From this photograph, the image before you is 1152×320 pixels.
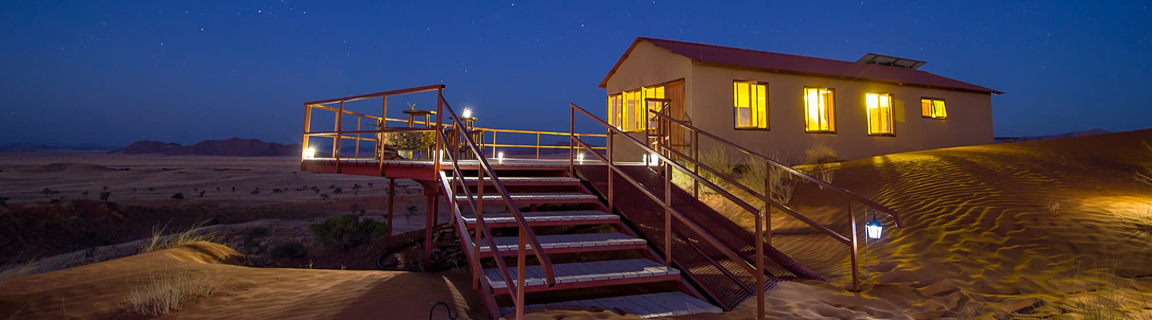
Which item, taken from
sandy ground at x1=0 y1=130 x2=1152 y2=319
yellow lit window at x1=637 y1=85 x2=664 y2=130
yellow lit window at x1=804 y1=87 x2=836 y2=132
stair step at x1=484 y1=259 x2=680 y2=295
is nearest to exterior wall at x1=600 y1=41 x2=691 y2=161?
yellow lit window at x1=637 y1=85 x2=664 y2=130

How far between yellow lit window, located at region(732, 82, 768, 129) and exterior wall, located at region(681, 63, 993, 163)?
8.5 inches

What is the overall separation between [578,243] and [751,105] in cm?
966

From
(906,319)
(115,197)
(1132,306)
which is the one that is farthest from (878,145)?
(115,197)

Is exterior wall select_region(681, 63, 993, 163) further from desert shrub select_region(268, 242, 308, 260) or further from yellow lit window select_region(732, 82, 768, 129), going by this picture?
desert shrub select_region(268, 242, 308, 260)

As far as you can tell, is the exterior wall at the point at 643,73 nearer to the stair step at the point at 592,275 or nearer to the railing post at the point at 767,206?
the railing post at the point at 767,206

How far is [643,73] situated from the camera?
43.1ft

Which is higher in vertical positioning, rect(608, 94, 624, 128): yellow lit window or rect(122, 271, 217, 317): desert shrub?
rect(608, 94, 624, 128): yellow lit window

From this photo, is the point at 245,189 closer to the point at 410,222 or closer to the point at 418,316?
the point at 410,222

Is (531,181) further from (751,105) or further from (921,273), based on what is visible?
(751,105)

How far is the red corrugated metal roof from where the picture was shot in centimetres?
1205

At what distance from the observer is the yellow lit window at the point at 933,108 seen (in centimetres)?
1493

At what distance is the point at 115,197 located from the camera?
2469 cm

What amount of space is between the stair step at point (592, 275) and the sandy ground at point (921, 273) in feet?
0.93

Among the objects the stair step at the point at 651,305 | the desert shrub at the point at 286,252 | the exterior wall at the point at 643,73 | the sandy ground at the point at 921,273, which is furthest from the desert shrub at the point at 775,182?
the desert shrub at the point at 286,252
